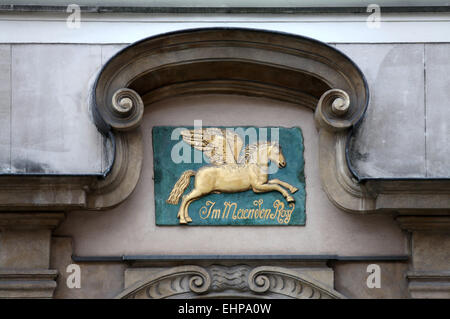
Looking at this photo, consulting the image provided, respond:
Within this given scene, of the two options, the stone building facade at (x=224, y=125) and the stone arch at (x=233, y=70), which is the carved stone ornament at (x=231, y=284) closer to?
the stone building facade at (x=224, y=125)

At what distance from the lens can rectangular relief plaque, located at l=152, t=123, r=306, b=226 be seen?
26.3 feet

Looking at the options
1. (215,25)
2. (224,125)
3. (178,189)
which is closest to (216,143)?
(224,125)

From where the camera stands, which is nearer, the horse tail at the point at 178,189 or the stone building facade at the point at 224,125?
the stone building facade at the point at 224,125

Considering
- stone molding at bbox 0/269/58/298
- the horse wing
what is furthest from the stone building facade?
the horse wing

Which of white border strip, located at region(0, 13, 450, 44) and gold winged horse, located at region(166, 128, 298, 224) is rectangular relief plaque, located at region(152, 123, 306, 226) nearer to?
gold winged horse, located at region(166, 128, 298, 224)

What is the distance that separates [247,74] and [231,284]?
69.1 inches

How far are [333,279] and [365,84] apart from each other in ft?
5.25

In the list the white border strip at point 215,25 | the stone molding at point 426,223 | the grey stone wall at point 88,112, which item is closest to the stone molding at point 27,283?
the grey stone wall at point 88,112

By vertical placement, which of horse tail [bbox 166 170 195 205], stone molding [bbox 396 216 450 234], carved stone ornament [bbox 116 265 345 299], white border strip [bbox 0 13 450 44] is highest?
white border strip [bbox 0 13 450 44]

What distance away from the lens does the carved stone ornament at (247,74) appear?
7.83 meters

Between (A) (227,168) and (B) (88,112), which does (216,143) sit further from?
(B) (88,112)

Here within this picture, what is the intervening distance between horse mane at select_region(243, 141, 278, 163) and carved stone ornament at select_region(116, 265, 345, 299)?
0.92 metres

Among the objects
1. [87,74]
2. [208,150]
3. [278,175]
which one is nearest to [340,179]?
[278,175]
